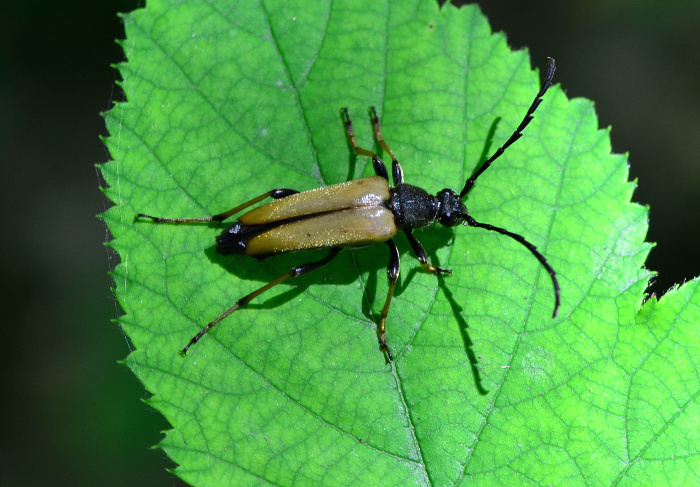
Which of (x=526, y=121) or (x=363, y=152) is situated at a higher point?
(x=526, y=121)

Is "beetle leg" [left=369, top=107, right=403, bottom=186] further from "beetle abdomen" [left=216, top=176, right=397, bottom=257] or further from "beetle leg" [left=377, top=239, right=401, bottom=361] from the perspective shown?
"beetle leg" [left=377, top=239, right=401, bottom=361]

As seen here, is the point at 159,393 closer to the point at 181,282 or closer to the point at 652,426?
the point at 181,282

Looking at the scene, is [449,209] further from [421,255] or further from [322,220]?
[322,220]

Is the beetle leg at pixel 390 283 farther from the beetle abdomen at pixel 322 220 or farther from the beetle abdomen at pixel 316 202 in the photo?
the beetle abdomen at pixel 316 202

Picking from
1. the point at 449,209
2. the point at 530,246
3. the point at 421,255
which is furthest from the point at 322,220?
the point at 530,246

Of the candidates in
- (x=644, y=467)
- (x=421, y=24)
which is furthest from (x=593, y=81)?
(x=644, y=467)

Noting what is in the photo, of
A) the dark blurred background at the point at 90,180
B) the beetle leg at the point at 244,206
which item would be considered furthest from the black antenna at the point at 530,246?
the dark blurred background at the point at 90,180

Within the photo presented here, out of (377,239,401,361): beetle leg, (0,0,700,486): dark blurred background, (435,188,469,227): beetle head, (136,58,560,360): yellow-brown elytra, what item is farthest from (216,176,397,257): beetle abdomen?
(0,0,700,486): dark blurred background
